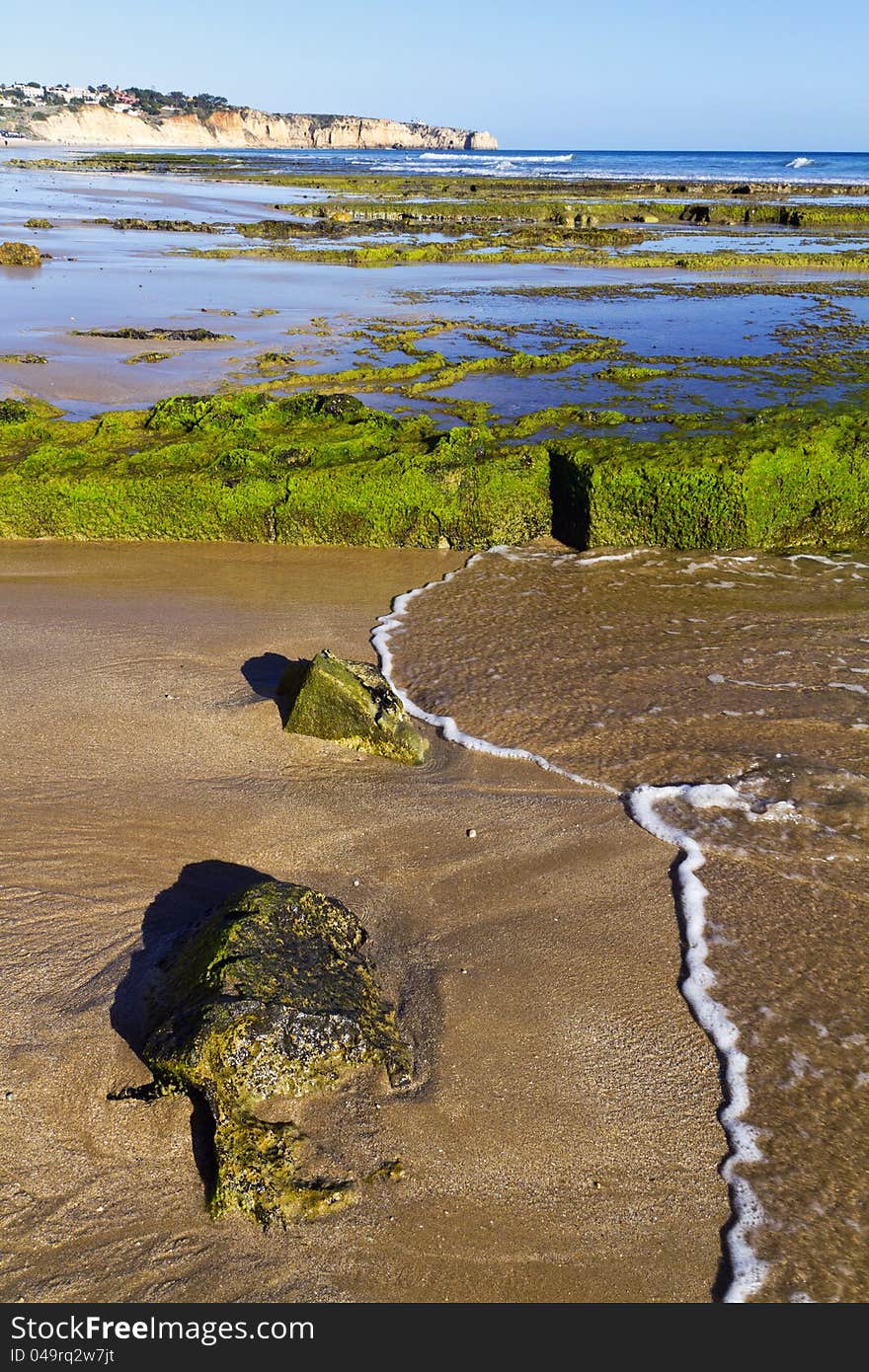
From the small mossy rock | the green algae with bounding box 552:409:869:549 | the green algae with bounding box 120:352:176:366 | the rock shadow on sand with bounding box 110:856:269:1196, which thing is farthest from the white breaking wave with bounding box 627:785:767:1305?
the small mossy rock

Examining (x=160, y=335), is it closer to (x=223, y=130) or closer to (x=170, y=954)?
(x=170, y=954)

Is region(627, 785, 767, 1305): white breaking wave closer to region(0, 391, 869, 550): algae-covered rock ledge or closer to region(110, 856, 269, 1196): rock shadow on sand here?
region(110, 856, 269, 1196): rock shadow on sand

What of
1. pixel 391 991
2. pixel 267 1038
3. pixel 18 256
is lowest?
pixel 391 991

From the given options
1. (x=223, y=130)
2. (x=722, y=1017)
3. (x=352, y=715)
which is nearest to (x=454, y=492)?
(x=352, y=715)

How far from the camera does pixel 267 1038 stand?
321cm

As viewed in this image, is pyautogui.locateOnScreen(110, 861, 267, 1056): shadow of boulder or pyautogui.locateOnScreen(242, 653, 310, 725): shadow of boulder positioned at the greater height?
pyautogui.locateOnScreen(242, 653, 310, 725): shadow of boulder

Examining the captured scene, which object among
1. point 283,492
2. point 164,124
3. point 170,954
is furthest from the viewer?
point 164,124

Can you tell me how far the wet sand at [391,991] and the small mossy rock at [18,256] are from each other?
892 inches

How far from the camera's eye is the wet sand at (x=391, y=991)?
2.88 meters

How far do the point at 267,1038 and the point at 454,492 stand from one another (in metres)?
7.06

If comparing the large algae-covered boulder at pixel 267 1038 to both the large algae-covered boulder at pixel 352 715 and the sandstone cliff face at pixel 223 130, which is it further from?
the sandstone cliff face at pixel 223 130

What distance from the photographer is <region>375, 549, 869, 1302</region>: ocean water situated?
3.31 meters

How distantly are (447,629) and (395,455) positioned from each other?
286 cm
